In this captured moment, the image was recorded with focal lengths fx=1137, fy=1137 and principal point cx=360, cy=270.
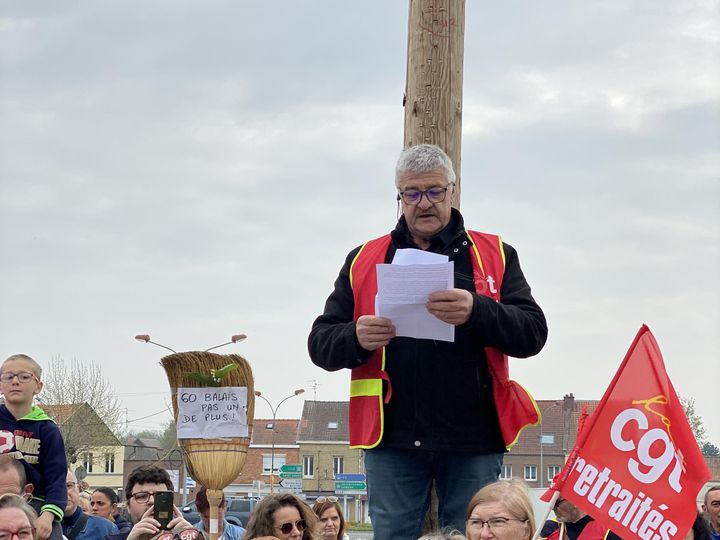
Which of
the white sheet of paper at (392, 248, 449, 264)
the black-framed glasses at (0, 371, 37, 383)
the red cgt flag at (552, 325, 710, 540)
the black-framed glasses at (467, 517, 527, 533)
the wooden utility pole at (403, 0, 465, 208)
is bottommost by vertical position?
the black-framed glasses at (467, 517, 527, 533)

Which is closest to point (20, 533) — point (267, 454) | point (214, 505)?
point (214, 505)

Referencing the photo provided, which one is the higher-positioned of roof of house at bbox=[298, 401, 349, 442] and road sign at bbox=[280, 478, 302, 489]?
roof of house at bbox=[298, 401, 349, 442]

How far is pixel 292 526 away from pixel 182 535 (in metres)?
0.81

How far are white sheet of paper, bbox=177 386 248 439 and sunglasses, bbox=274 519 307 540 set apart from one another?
57 centimetres

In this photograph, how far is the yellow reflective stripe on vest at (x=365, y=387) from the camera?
457 cm

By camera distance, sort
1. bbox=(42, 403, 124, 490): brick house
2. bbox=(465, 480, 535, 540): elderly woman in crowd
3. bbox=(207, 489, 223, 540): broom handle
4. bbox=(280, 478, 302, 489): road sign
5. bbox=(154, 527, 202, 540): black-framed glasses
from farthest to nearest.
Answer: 1. bbox=(280, 478, 302, 489): road sign
2. bbox=(42, 403, 124, 490): brick house
3. bbox=(207, 489, 223, 540): broom handle
4. bbox=(154, 527, 202, 540): black-framed glasses
5. bbox=(465, 480, 535, 540): elderly woman in crowd

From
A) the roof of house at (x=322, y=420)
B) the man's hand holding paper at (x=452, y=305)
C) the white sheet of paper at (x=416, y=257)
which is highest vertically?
the roof of house at (x=322, y=420)

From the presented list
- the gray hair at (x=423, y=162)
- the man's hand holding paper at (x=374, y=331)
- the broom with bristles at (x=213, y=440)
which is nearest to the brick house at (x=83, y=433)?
the broom with bristles at (x=213, y=440)

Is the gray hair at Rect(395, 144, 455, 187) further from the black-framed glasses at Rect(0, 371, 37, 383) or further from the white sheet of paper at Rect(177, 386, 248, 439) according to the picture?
the black-framed glasses at Rect(0, 371, 37, 383)

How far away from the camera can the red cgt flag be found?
13.6 ft

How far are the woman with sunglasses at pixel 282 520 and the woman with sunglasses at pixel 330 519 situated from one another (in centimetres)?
208

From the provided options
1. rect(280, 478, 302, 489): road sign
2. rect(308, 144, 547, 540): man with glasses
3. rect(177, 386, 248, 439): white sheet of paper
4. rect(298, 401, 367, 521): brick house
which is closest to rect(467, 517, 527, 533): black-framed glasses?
rect(308, 144, 547, 540): man with glasses

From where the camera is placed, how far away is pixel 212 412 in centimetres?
573

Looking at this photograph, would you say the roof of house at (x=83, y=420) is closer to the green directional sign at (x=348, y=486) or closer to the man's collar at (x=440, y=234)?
the green directional sign at (x=348, y=486)
